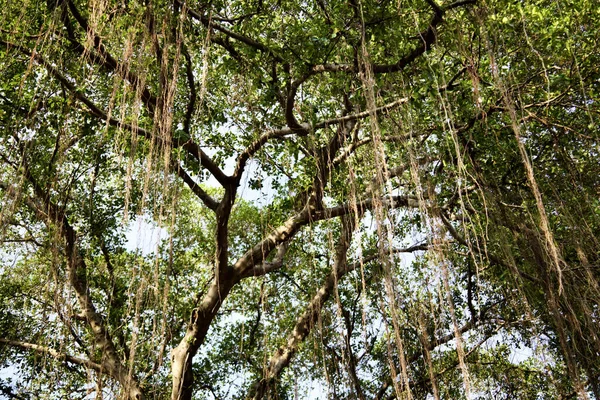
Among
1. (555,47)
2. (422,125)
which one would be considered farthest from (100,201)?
(555,47)

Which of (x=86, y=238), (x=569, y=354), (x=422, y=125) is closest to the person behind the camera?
(x=569, y=354)

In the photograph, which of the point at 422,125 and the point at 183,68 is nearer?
the point at 422,125

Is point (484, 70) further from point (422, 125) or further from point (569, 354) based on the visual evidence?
point (569, 354)

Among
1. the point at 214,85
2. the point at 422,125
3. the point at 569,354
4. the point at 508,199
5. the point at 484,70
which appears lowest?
the point at 569,354

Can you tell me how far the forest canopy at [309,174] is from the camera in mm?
2145

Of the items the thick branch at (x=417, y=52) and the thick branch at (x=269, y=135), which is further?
the thick branch at (x=269, y=135)

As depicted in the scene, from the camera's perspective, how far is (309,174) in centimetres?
382

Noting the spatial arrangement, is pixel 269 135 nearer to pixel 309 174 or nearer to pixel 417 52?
pixel 309 174

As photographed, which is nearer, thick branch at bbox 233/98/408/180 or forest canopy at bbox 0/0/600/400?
forest canopy at bbox 0/0/600/400

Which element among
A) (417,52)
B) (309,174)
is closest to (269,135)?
(309,174)

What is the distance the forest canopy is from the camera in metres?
2.14

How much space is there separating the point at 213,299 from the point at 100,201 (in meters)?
1.83

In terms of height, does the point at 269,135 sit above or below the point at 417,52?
above

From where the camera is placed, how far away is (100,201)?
4.93 m
